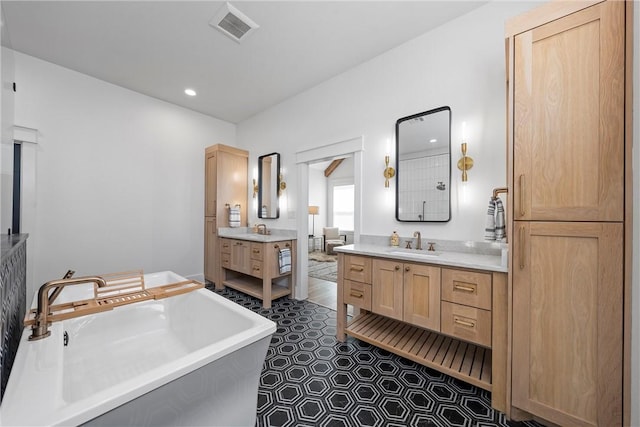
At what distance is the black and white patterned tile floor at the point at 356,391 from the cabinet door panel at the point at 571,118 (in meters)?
1.25

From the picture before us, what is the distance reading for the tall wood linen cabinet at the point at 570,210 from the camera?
3.80ft

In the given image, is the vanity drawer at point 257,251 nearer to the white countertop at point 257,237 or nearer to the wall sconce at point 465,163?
the white countertop at point 257,237

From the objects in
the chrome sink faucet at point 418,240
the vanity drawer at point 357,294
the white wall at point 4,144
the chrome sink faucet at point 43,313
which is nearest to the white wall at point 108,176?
the white wall at point 4,144

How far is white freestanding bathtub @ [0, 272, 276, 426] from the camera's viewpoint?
0.70 metres

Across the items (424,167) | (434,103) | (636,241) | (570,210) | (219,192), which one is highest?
(434,103)

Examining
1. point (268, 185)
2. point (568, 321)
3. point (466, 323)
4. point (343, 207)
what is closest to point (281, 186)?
point (268, 185)

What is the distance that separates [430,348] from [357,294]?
698 millimetres

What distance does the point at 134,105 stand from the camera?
3.46 metres

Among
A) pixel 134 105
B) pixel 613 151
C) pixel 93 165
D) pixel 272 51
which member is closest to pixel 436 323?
pixel 613 151

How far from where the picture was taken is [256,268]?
10.5 feet

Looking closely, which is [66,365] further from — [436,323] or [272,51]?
[272,51]

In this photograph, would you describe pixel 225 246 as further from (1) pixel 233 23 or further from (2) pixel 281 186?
(1) pixel 233 23

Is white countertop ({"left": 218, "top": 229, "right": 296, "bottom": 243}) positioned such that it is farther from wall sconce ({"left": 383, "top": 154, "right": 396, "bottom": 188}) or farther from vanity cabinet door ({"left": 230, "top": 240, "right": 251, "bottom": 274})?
wall sconce ({"left": 383, "top": 154, "right": 396, "bottom": 188})

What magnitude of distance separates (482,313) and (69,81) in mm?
4949
